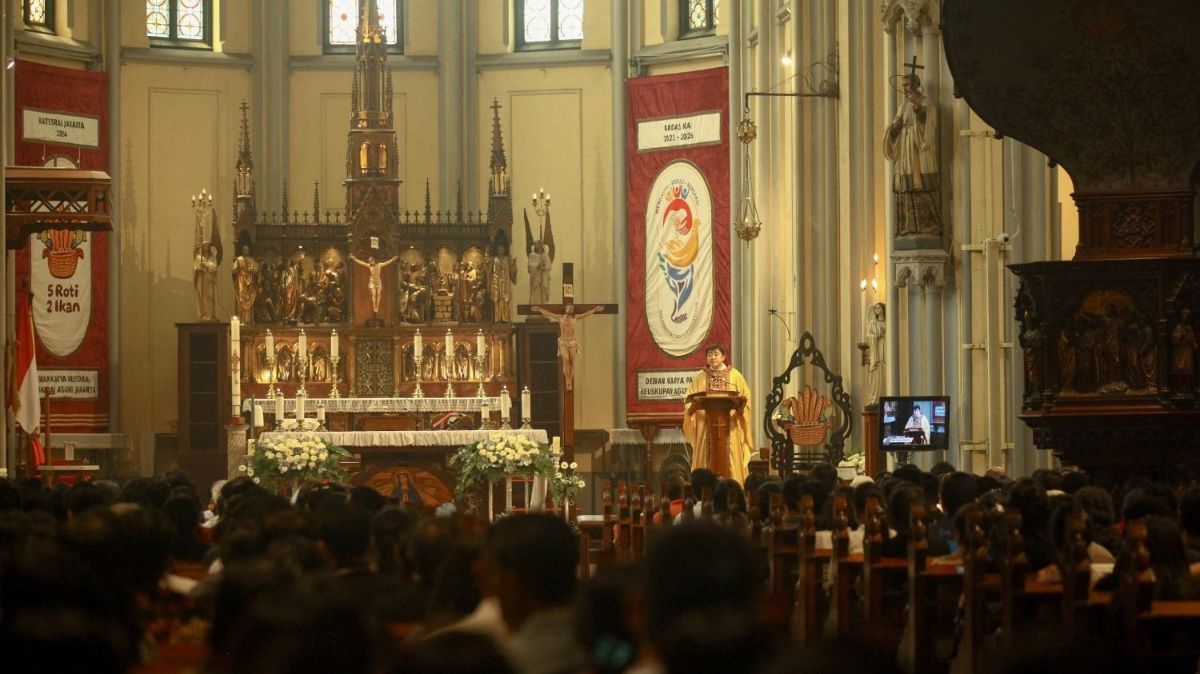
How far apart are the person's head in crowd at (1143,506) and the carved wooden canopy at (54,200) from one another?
14756mm

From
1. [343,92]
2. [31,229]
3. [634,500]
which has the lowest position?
[634,500]

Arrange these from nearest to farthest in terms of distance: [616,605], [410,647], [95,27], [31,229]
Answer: [410,647] < [616,605] < [31,229] < [95,27]

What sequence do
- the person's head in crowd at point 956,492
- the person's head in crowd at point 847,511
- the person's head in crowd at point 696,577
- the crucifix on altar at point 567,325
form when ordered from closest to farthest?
the person's head in crowd at point 696,577, the person's head in crowd at point 847,511, the person's head in crowd at point 956,492, the crucifix on altar at point 567,325

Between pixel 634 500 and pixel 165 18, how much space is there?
21209mm

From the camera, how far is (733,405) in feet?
81.7

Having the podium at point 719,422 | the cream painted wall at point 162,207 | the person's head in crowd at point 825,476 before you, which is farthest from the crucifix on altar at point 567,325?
the person's head in crowd at point 825,476

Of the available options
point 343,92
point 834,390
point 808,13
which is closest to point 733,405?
point 834,390

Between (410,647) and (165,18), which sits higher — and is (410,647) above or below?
below

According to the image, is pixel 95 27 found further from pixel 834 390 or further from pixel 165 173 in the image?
pixel 834 390

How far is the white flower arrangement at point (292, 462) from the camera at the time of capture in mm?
22172

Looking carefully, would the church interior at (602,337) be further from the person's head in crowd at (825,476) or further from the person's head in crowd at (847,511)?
the person's head in crowd at (825,476)

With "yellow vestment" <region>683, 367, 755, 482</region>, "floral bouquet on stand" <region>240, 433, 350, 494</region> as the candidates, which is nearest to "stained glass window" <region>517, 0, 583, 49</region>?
"yellow vestment" <region>683, 367, 755, 482</region>

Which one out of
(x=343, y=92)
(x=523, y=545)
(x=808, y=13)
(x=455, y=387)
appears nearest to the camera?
(x=523, y=545)

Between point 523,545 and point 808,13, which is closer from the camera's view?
point 523,545
